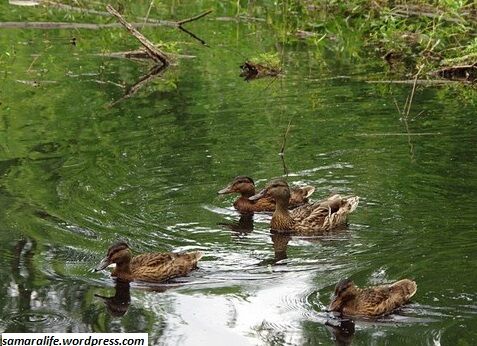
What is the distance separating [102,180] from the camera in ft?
44.0

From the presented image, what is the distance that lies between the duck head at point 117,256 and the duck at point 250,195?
2722mm

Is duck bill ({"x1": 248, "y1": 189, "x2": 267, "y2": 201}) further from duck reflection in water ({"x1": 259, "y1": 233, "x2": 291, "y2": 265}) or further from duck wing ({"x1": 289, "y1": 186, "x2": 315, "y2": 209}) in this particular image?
duck reflection in water ({"x1": 259, "y1": 233, "x2": 291, "y2": 265})

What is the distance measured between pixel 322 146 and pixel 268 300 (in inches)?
213

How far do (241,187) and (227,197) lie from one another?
1.89 feet

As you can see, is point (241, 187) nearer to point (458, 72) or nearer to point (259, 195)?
point (259, 195)

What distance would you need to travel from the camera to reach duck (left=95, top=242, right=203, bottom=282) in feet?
33.2

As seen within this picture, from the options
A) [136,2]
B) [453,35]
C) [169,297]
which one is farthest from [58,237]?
[136,2]

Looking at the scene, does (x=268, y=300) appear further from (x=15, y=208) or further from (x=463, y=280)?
(x=15, y=208)

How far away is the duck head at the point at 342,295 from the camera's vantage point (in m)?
9.09

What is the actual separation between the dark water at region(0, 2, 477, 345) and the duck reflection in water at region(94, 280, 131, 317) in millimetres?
19

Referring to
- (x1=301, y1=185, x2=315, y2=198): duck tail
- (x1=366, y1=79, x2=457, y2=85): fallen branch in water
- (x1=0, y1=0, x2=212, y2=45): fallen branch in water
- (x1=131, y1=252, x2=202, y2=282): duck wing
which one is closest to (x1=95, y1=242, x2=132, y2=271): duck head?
(x1=131, y1=252, x2=202, y2=282): duck wing

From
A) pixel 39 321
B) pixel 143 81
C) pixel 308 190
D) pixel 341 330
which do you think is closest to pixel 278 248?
pixel 308 190

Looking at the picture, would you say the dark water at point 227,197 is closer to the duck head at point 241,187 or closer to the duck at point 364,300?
the duck at point 364,300

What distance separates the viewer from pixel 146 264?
33.5 feet
